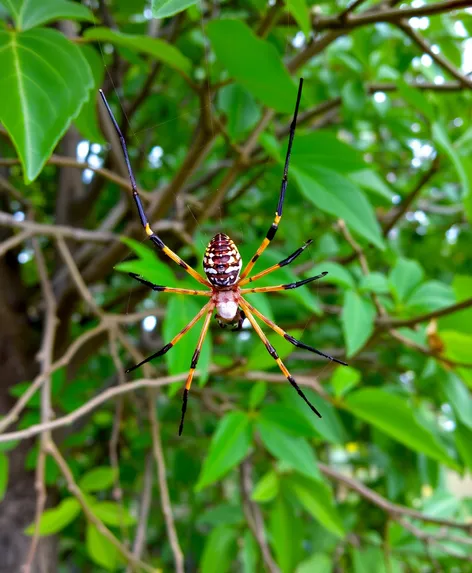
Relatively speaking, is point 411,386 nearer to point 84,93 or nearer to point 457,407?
point 457,407

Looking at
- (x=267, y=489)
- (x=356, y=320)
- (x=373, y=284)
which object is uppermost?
(x=373, y=284)

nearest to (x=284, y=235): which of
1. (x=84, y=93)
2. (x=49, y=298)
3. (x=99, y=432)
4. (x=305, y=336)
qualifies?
(x=305, y=336)

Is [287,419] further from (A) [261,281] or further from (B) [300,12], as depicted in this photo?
(B) [300,12]

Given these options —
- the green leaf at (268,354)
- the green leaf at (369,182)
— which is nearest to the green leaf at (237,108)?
the green leaf at (369,182)

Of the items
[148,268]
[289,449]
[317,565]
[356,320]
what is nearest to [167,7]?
[148,268]

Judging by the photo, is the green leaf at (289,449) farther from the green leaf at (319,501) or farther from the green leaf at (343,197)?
the green leaf at (343,197)

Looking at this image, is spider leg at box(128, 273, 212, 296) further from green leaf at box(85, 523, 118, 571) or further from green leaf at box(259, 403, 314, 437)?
green leaf at box(85, 523, 118, 571)

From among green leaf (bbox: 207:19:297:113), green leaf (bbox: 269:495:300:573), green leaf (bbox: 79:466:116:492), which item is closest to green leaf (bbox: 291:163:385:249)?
green leaf (bbox: 207:19:297:113)

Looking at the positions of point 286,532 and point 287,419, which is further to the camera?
point 286,532
